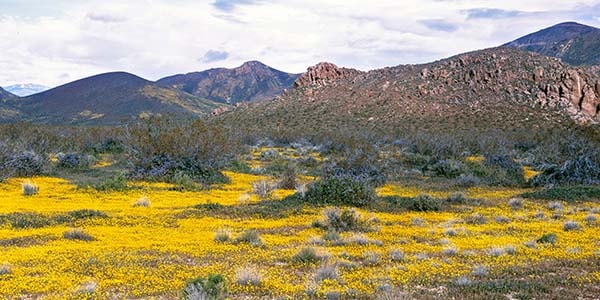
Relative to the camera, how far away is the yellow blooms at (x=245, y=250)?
934cm

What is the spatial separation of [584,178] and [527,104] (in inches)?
1656

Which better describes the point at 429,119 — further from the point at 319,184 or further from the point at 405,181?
the point at 319,184

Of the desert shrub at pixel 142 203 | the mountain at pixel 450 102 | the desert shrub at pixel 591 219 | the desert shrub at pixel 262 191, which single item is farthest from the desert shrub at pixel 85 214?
the mountain at pixel 450 102

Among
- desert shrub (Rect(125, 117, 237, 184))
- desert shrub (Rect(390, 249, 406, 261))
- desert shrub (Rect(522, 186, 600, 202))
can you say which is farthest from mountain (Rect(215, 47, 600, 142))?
desert shrub (Rect(390, 249, 406, 261))

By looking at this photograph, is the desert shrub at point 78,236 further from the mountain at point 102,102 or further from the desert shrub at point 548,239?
the mountain at point 102,102

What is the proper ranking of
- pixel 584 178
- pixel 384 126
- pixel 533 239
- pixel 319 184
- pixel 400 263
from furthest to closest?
pixel 384 126 < pixel 584 178 < pixel 319 184 < pixel 533 239 < pixel 400 263

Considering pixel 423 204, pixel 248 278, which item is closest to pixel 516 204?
pixel 423 204

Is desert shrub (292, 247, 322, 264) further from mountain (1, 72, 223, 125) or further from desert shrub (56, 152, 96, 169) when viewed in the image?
mountain (1, 72, 223, 125)

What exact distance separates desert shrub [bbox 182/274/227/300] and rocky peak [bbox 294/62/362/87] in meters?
77.4

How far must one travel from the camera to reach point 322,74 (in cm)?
8681

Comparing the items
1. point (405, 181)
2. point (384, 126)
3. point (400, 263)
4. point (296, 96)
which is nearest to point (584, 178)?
point (405, 181)

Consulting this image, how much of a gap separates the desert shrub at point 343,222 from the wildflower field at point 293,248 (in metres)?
0.03

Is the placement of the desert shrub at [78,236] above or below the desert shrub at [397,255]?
above

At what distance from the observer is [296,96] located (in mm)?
81875
